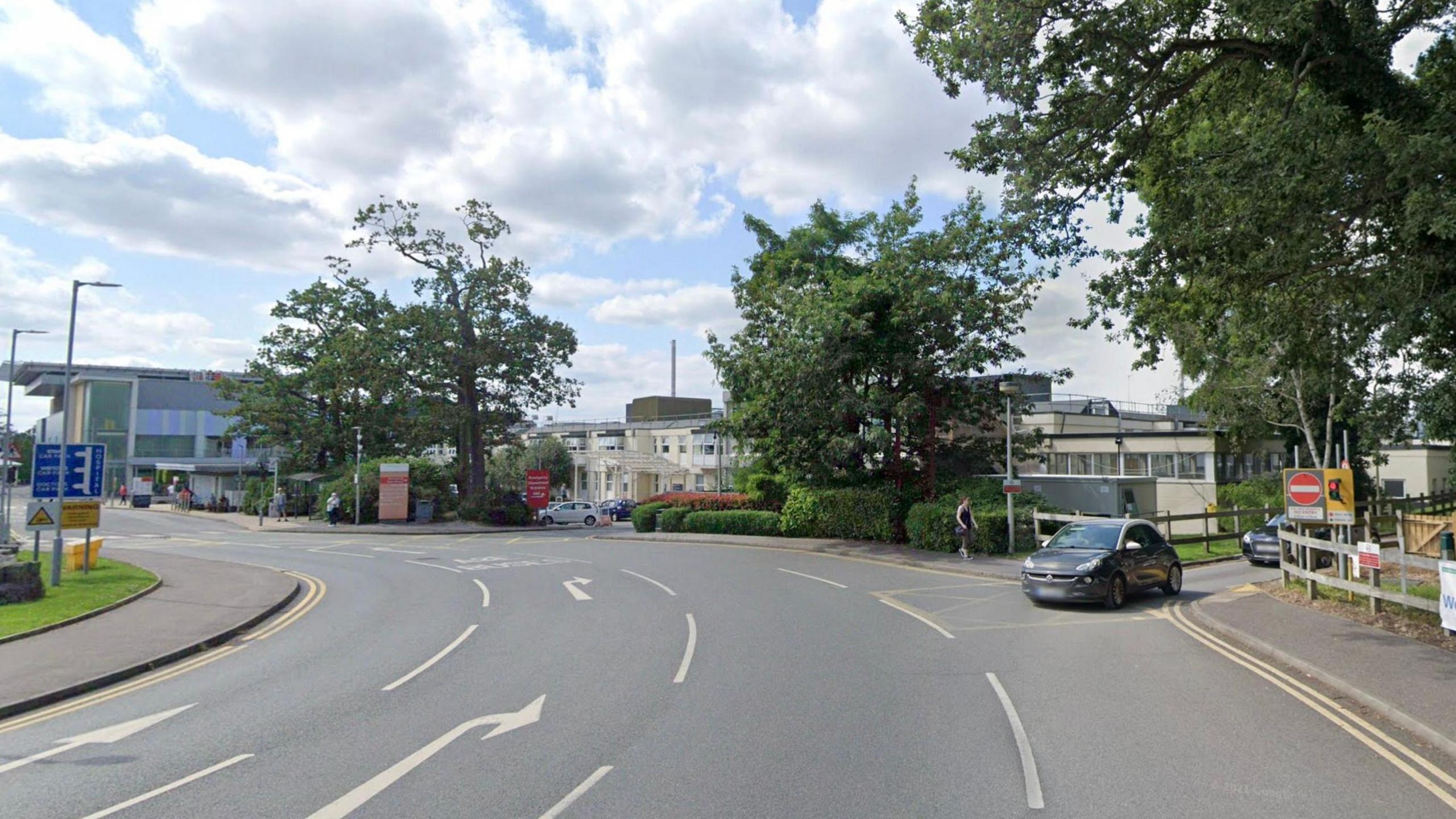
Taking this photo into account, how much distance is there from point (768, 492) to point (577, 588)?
17338mm

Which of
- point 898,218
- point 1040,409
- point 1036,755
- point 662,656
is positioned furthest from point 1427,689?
point 1040,409

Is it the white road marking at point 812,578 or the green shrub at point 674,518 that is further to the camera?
the green shrub at point 674,518

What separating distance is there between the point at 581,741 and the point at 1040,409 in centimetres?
4918

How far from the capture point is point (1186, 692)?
9.17 metres

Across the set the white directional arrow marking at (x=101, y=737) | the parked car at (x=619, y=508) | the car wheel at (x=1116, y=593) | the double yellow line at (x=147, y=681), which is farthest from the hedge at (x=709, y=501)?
the white directional arrow marking at (x=101, y=737)

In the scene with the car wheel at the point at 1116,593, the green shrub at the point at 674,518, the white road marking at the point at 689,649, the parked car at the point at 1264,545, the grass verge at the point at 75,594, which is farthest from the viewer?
the green shrub at the point at 674,518

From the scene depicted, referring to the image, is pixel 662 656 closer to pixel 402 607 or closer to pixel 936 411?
pixel 402 607

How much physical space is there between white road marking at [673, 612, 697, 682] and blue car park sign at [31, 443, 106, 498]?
45.4ft

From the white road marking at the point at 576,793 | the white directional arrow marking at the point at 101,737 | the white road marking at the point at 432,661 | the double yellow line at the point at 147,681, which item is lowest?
the double yellow line at the point at 147,681

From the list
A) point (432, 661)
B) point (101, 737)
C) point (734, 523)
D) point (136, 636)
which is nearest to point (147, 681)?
point (101, 737)

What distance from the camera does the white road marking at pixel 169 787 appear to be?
598 cm

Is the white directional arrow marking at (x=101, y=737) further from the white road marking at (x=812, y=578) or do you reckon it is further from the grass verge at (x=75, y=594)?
the white road marking at (x=812, y=578)

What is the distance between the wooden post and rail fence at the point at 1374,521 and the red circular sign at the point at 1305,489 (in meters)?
1.45

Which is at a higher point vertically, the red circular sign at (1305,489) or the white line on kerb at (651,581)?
the red circular sign at (1305,489)
